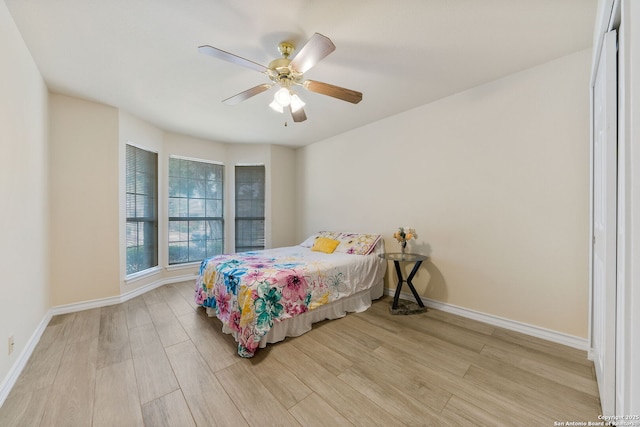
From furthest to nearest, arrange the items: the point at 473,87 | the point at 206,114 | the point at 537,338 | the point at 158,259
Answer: the point at 158,259 < the point at 206,114 < the point at 473,87 < the point at 537,338

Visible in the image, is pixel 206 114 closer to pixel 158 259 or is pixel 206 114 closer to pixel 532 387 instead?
pixel 158 259

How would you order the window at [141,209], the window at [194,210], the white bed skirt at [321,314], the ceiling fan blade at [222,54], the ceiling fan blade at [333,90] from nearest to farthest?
the ceiling fan blade at [222,54] → the ceiling fan blade at [333,90] → the white bed skirt at [321,314] → the window at [141,209] → the window at [194,210]

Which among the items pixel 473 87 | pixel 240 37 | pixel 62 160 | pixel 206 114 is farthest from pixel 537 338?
pixel 62 160

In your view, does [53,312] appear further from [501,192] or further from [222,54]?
[501,192]

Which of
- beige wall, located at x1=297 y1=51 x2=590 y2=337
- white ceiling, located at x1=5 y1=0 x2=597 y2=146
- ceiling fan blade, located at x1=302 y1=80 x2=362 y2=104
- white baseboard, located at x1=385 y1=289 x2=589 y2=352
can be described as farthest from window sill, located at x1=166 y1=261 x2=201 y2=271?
white baseboard, located at x1=385 y1=289 x2=589 y2=352

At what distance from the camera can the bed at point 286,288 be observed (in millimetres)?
2029

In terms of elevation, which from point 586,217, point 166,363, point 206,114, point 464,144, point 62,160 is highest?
point 206,114

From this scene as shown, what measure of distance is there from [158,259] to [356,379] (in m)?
3.67

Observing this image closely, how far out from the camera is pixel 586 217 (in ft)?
6.54

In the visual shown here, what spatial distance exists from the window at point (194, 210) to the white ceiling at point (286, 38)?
1561mm

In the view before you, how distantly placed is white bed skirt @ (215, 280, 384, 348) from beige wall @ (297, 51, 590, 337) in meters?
0.52

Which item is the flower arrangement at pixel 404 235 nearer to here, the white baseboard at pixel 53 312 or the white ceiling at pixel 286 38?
the white ceiling at pixel 286 38

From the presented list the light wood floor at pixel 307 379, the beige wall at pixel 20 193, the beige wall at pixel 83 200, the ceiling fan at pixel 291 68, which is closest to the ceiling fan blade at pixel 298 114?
the ceiling fan at pixel 291 68

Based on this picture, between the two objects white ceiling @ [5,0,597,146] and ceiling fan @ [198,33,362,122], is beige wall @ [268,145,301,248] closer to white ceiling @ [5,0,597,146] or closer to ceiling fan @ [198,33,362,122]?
white ceiling @ [5,0,597,146]
